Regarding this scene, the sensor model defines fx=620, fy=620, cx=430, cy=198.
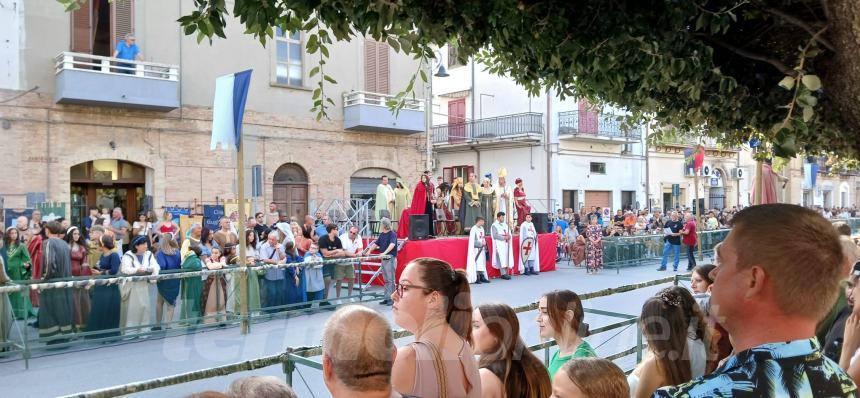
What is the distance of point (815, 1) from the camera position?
8.24 ft

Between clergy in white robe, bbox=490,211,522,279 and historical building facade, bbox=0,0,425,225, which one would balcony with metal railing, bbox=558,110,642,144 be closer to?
historical building facade, bbox=0,0,425,225

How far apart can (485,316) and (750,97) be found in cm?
169

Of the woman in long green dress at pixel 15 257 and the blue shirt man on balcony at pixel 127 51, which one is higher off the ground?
the blue shirt man on balcony at pixel 127 51

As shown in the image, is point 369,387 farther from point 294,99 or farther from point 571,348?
point 294,99

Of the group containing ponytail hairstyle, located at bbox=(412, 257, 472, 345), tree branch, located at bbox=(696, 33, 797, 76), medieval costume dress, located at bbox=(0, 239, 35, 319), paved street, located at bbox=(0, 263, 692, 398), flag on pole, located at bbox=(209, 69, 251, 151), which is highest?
flag on pole, located at bbox=(209, 69, 251, 151)

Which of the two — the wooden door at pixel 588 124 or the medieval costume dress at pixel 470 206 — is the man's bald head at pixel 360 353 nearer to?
the medieval costume dress at pixel 470 206

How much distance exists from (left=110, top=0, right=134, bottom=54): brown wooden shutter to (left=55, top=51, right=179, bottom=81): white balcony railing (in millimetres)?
740

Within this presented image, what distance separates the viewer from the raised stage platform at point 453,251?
13.3 m

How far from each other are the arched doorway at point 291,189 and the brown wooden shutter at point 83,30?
6.42 metres

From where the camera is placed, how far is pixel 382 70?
22938mm

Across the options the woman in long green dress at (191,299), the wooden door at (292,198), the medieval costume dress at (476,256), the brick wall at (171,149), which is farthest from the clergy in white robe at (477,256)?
the wooden door at (292,198)

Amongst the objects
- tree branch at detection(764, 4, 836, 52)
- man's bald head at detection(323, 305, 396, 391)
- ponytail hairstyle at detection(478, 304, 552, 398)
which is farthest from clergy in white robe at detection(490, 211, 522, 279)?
man's bald head at detection(323, 305, 396, 391)

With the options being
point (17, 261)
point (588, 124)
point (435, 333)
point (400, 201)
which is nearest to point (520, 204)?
point (400, 201)

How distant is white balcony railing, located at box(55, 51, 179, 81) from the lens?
51.9 feet
